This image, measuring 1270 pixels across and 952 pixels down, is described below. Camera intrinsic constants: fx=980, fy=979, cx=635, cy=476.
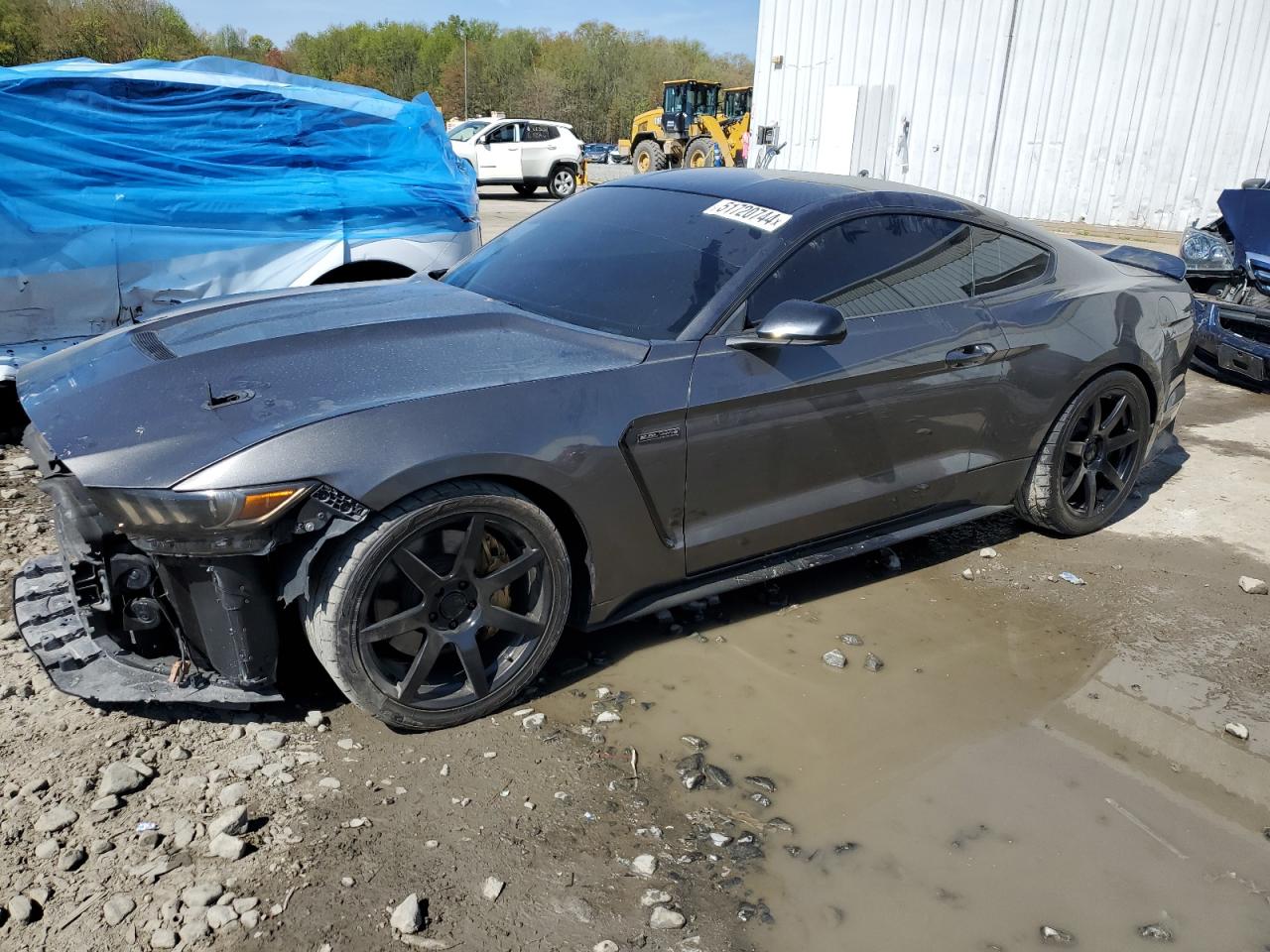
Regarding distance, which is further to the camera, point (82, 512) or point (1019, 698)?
point (1019, 698)

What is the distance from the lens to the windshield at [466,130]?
2269 centimetres

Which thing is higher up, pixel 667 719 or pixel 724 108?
pixel 724 108

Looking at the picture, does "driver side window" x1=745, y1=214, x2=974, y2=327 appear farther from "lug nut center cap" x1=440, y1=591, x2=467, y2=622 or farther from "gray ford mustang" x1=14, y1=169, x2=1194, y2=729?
"lug nut center cap" x1=440, y1=591, x2=467, y2=622

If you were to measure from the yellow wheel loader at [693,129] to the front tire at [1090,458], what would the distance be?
71.0ft

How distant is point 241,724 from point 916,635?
2337 mm

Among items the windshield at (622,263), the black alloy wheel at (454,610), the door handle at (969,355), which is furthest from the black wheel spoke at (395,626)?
the door handle at (969,355)

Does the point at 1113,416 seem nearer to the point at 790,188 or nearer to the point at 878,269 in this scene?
the point at 878,269

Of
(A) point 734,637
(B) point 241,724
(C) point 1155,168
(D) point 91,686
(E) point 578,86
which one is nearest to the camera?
(D) point 91,686

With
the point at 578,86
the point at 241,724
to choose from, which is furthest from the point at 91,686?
the point at 578,86

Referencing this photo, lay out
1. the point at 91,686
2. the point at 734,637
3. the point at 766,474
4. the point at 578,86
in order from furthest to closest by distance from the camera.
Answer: the point at 578,86 < the point at 734,637 < the point at 766,474 < the point at 91,686

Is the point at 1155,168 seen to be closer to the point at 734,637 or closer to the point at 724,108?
the point at 724,108

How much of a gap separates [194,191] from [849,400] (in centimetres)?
412

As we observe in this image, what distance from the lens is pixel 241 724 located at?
288 centimetres

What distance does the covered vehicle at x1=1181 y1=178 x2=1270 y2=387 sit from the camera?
6.99 m
